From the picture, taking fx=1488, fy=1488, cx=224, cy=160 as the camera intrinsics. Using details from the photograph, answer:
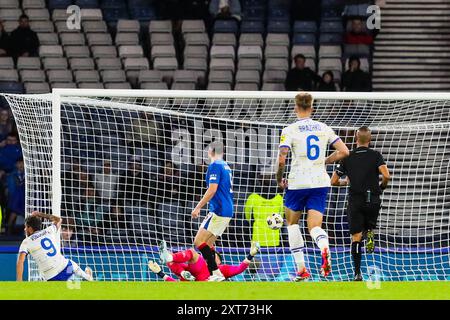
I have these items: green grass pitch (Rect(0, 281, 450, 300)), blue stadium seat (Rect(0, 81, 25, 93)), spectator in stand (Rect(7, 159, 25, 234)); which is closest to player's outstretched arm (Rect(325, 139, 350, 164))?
green grass pitch (Rect(0, 281, 450, 300))

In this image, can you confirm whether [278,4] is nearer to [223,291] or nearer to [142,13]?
[142,13]

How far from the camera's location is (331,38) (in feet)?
82.8

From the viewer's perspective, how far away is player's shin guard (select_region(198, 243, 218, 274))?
55.5ft

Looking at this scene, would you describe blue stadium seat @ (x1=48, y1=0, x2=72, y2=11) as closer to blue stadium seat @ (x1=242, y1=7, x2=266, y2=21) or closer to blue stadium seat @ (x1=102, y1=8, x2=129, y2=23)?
blue stadium seat @ (x1=102, y1=8, x2=129, y2=23)

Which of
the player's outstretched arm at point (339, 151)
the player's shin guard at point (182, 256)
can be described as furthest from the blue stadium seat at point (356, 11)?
the player's outstretched arm at point (339, 151)

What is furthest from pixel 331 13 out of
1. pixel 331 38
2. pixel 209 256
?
pixel 209 256

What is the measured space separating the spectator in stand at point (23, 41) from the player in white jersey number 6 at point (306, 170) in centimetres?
1068

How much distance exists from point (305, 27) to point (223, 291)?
1378cm

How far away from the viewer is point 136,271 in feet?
59.9

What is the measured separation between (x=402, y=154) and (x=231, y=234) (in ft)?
9.18

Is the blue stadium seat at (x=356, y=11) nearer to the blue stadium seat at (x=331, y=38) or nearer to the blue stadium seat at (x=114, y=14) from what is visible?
the blue stadium seat at (x=331, y=38)

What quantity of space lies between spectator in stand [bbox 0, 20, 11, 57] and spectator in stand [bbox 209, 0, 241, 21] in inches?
141
